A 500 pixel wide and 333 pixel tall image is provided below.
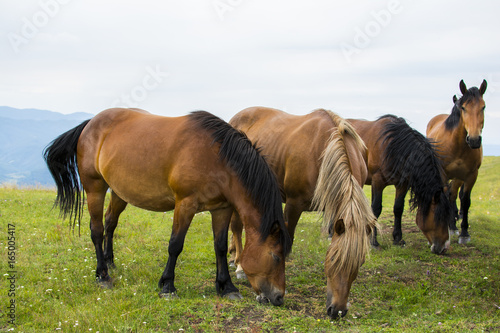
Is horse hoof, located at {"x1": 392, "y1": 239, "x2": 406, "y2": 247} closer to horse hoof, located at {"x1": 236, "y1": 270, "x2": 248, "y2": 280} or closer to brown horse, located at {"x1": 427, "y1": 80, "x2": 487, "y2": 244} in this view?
brown horse, located at {"x1": 427, "y1": 80, "x2": 487, "y2": 244}

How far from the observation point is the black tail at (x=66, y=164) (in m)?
6.26

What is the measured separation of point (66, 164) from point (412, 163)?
6.04 meters

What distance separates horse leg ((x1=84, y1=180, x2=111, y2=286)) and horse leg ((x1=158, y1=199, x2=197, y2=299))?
1123mm

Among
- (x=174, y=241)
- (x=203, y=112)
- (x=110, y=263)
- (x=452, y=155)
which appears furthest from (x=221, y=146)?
(x=452, y=155)

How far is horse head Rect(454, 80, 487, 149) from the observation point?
7793 mm

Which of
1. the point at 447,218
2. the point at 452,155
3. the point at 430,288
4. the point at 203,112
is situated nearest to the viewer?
the point at 203,112

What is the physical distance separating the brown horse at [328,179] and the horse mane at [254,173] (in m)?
0.53

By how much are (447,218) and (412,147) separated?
1.44m

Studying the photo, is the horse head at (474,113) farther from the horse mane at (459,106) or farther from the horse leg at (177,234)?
the horse leg at (177,234)

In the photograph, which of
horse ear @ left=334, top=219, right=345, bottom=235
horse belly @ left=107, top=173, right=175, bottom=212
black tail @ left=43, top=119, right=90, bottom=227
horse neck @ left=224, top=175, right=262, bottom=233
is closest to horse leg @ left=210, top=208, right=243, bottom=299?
horse neck @ left=224, top=175, right=262, bottom=233

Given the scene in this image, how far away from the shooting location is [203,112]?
560 centimetres

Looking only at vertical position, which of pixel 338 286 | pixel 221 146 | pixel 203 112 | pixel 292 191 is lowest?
pixel 338 286

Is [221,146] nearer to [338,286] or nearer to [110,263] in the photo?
[338,286]

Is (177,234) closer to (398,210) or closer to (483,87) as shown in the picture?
(398,210)
